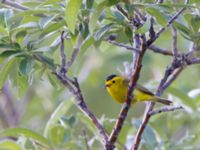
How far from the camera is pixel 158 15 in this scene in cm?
196

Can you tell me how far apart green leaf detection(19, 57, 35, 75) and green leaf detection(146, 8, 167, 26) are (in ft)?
1.35

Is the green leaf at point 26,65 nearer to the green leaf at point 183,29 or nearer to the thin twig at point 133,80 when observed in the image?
the thin twig at point 133,80

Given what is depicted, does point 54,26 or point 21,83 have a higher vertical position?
point 54,26

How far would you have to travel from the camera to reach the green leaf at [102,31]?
2111 millimetres

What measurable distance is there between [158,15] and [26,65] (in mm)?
444

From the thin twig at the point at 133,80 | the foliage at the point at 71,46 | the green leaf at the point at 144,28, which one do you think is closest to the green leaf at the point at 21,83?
the foliage at the point at 71,46

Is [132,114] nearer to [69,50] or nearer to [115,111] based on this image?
[115,111]

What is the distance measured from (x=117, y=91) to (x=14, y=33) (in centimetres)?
120

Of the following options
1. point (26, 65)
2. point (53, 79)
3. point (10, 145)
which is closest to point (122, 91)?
point (10, 145)

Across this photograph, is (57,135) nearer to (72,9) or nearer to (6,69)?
(6,69)

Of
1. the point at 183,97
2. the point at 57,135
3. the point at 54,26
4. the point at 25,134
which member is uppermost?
the point at 54,26

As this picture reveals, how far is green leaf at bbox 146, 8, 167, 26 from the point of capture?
1941mm

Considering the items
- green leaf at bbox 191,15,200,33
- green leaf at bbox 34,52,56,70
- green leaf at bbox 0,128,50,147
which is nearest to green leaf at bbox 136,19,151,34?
green leaf at bbox 191,15,200,33

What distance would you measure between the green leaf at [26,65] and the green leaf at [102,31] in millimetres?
214
